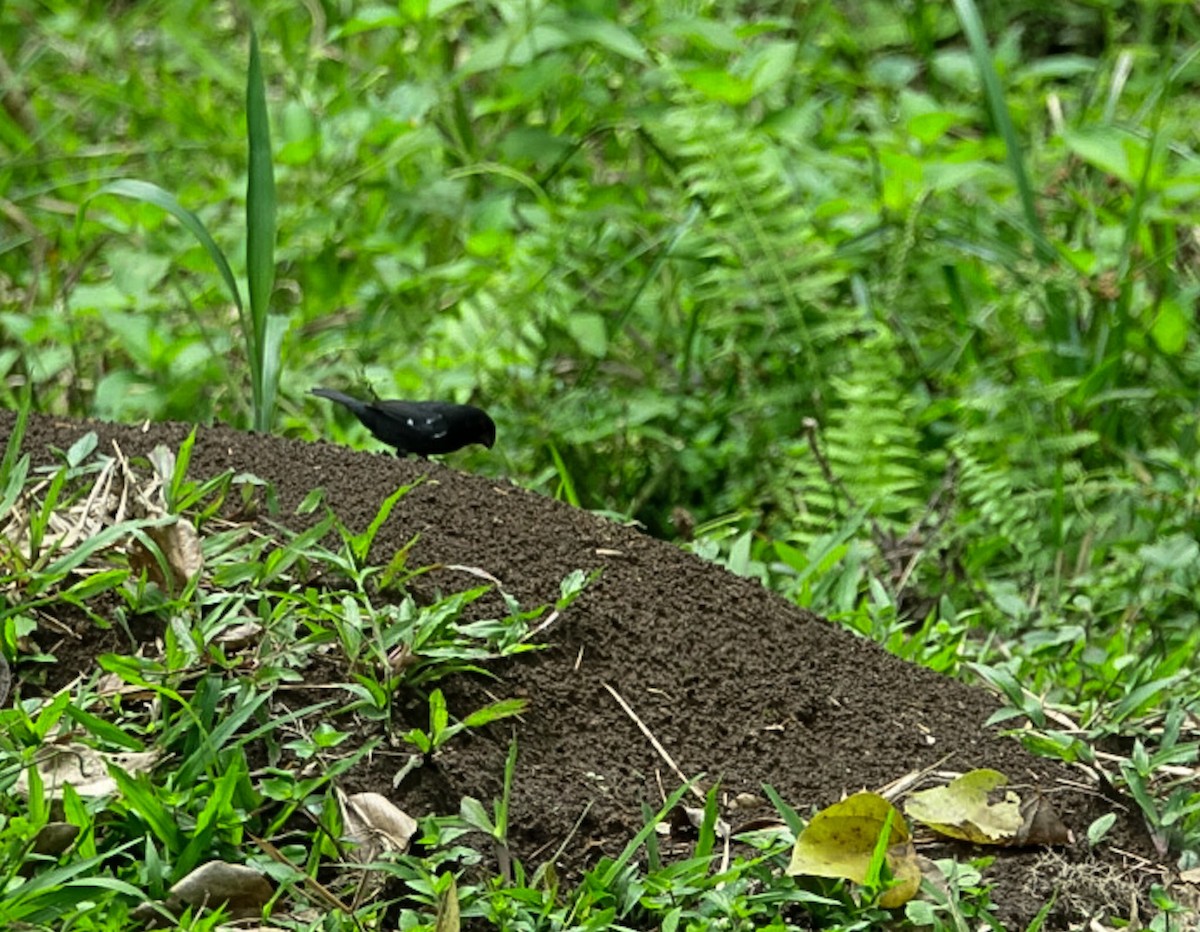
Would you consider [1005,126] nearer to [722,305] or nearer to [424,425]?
[722,305]

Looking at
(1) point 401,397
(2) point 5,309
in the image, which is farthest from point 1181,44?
(2) point 5,309

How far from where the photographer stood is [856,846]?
2.62 m

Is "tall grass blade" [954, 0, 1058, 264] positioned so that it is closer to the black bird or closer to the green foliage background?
the green foliage background

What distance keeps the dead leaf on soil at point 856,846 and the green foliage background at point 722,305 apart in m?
1.30

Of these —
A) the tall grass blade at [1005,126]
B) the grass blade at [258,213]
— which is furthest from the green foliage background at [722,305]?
the grass blade at [258,213]

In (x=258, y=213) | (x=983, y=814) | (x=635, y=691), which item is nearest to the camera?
(x=983, y=814)

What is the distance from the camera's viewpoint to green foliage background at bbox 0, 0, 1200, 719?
4.62m

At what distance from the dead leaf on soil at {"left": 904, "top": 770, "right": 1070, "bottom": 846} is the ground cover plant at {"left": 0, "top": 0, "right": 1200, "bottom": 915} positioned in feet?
3.27

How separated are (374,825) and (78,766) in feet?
1.47

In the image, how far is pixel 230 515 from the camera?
3.15m

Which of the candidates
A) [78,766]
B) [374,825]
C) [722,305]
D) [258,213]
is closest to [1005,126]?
[722,305]

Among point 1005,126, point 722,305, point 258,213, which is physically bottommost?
point 722,305

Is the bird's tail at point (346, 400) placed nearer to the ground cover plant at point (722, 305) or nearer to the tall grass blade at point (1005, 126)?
the ground cover plant at point (722, 305)

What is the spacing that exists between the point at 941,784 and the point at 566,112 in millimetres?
3355
